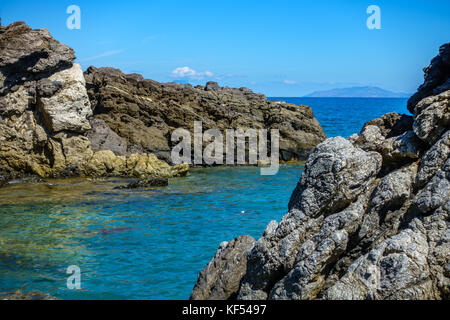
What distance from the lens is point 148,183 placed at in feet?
92.9

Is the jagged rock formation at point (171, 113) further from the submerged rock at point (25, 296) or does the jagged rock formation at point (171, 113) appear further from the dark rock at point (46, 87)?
the submerged rock at point (25, 296)

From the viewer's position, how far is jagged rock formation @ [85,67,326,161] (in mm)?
37000

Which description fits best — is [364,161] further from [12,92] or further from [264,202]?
[12,92]

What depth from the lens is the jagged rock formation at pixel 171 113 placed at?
37.0 metres

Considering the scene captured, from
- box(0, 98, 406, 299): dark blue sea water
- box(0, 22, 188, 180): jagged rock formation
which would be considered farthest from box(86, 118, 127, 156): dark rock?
box(0, 98, 406, 299): dark blue sea water

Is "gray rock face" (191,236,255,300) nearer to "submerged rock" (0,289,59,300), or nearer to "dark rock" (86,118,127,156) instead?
"submerged rock" (0,289,59,300)

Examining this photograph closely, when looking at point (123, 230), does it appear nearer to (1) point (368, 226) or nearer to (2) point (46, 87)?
(1) point (368, 226)

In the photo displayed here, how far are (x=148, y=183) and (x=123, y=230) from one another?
9455 millimetres

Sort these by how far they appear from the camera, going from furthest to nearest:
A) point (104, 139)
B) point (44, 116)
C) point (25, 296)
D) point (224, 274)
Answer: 1. point (104, 139)
2. point (44, 116)
3. point (25, 296)
4. point (224, 274)

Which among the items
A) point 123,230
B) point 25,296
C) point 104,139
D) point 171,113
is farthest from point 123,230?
point 171,113

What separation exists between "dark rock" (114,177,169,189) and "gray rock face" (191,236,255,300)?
18.0 metres

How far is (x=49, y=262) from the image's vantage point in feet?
48.9
